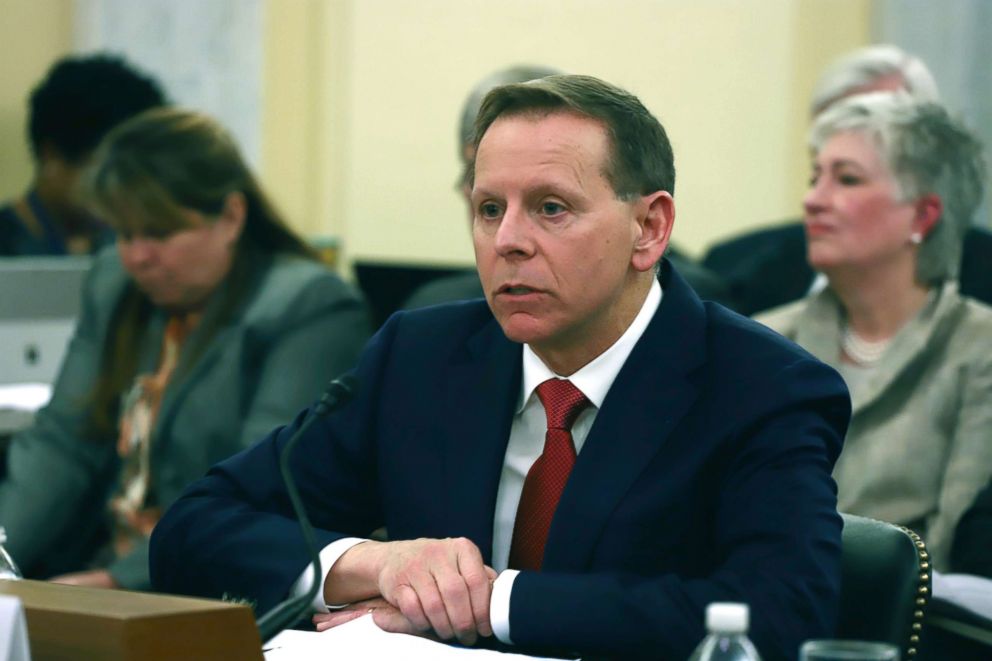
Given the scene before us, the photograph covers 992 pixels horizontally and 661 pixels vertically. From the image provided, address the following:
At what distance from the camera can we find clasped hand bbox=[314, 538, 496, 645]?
1.69 m

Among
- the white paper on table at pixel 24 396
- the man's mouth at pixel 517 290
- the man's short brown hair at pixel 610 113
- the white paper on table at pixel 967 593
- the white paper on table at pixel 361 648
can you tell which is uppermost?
the man's short brown hair at pixel 610 113

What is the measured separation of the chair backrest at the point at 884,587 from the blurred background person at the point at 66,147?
3.58 meters

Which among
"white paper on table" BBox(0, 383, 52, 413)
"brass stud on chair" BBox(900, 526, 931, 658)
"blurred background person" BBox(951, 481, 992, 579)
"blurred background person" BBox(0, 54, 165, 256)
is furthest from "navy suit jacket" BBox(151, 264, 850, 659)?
"blurred background person" BBox(0, 54, 165, 256)

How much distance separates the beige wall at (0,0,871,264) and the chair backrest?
3627mm

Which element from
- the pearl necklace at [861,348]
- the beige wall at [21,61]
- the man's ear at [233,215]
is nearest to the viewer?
the pearl necklace at [861,348]

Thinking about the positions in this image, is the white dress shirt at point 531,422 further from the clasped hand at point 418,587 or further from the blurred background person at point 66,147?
the blurred background person at point 66,147

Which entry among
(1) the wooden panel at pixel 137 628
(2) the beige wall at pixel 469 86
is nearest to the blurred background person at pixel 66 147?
(2) the beige wall at pixel 469 86

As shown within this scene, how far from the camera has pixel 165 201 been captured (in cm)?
325

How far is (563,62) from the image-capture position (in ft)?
18.2

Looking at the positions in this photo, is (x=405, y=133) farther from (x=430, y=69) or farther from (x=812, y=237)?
(x=812, y=237)

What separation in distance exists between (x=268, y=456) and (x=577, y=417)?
40 cm

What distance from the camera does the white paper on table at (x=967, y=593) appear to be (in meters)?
2.17

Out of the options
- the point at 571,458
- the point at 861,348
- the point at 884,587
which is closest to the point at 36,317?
the point at 861,348

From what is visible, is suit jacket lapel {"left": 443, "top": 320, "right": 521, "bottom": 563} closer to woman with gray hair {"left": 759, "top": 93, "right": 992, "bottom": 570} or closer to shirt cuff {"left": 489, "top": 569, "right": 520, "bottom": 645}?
shirt cuff {"left": 489, "top": 569, "right": 520, "bottom": 645}
